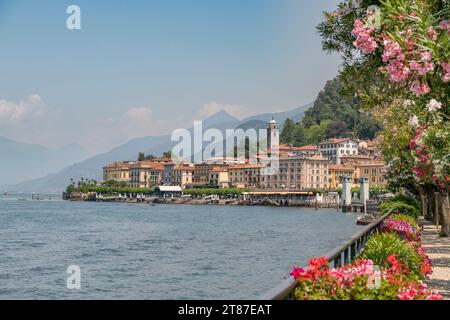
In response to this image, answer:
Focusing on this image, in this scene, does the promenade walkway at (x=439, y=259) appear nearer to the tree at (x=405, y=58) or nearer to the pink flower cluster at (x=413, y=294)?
the tree at (x=405, y=58)

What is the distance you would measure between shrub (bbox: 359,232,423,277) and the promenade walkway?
67 centimetres

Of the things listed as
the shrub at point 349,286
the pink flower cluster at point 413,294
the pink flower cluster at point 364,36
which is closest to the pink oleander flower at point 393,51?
the pink flower cluster at point 364,36

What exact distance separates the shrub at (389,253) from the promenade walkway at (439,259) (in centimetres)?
67

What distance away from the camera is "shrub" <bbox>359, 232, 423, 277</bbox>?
1476 centimetres

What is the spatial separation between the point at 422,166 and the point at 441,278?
5329 millimetres

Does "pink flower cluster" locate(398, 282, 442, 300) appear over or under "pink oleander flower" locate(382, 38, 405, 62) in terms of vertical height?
under

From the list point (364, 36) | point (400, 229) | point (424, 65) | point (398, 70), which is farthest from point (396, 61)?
point (400, 229)

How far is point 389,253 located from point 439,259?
837cm

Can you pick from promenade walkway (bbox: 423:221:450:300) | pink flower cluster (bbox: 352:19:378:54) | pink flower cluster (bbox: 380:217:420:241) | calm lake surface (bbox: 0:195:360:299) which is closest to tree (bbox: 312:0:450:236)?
pink flower cluster (bbox: 352:19:378:54)

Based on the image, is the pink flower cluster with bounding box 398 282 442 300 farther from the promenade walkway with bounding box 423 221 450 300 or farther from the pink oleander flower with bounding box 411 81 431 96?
the promenade walkway with bounding box 423 221 450 300

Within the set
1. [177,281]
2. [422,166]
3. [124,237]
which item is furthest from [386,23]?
[124,237]
